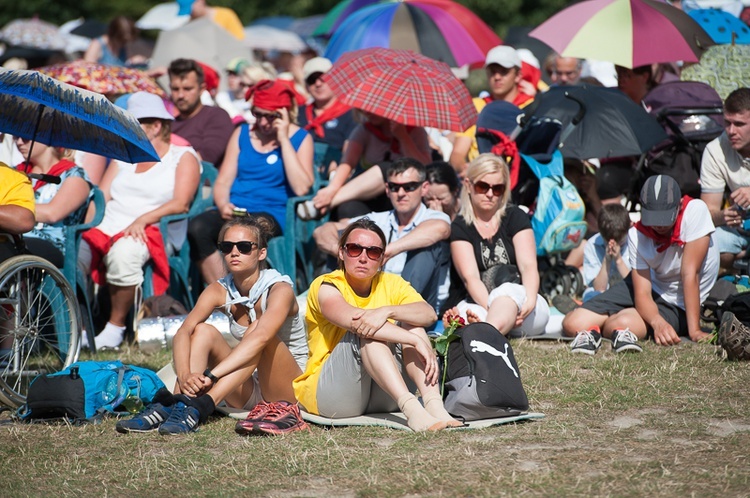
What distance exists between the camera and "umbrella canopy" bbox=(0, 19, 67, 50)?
57.0 feet

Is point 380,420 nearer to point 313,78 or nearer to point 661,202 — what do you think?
point 661,202

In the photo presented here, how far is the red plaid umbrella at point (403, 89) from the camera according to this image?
833cm

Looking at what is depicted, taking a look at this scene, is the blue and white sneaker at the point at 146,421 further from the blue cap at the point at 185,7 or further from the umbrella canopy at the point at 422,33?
the blue cap at the point at 185,7

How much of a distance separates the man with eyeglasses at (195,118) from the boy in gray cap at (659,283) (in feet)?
12.3

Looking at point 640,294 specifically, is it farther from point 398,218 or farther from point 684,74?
point 684,74

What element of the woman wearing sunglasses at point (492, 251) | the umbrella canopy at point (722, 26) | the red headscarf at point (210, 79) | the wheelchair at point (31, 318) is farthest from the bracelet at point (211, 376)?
the umbrella canopy at point (722, 26)

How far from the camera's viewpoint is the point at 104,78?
373 inches

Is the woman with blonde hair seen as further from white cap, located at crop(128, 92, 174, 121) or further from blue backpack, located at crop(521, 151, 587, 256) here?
blue backpack, located at crop(521, 151, 587, 256)

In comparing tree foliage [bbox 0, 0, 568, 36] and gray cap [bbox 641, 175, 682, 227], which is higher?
gray cap [bbox 641, 175, 682, 227]

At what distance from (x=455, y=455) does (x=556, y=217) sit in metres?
3.88

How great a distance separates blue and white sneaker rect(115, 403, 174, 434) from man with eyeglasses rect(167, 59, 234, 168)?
4.40m

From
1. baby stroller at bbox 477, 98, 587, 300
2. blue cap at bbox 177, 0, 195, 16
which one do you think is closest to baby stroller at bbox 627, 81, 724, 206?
baby stroller at bbox 477, 98, 587, 300

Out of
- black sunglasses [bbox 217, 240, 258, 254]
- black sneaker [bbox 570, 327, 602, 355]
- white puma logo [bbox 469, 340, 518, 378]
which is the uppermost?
black sunglasses [bbox 217, 240, 258, 254]

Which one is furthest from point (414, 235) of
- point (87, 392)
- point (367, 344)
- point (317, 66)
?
point (317, 66)
